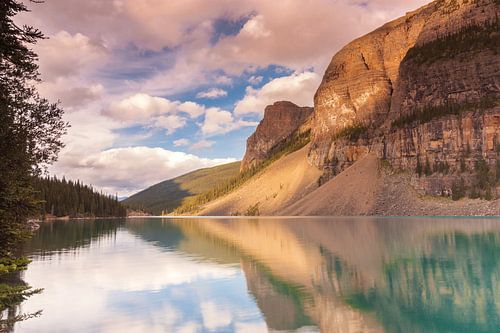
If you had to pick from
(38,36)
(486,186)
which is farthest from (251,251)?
(486,186)

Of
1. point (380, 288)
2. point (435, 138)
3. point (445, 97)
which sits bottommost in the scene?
point (380, 288)

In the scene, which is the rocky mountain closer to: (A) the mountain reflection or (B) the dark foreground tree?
(A) the mountain reflection

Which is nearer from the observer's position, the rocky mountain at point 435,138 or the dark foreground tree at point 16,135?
the dark foreground tree at point 16,135

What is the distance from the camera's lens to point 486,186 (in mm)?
137000

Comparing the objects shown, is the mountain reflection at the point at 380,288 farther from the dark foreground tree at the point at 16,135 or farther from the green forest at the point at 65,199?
the green forest at the point at 65,199

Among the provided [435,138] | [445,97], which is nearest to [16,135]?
[435,138]

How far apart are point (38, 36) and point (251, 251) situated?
3004cm

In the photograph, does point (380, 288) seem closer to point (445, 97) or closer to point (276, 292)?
point (276, 292)

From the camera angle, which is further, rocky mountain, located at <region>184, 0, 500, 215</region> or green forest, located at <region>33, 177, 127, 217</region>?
green forest, located at <region>33, 177, 127, 217</region>

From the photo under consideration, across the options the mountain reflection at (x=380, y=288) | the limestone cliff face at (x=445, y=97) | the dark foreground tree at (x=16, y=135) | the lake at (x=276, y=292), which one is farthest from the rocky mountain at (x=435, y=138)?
the dark foreground tree at (x=16, y=135)

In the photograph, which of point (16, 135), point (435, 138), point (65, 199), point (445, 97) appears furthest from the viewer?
point (65, 199)

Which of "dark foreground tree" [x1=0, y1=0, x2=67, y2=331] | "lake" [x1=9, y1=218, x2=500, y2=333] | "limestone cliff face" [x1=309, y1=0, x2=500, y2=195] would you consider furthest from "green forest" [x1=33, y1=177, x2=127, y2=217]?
"dark foreground tree" [x1=0, y1=0, x2=67, y2=331]

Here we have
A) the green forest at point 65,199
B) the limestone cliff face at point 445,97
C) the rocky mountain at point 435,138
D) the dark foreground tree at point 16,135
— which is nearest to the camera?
the dark foreground tree at point 16,135

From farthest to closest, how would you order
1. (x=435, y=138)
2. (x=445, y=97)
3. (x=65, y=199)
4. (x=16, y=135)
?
(x=65, y=199)
(x=445, y=97)
(x=435, y=138)
(x=16, y=135)
